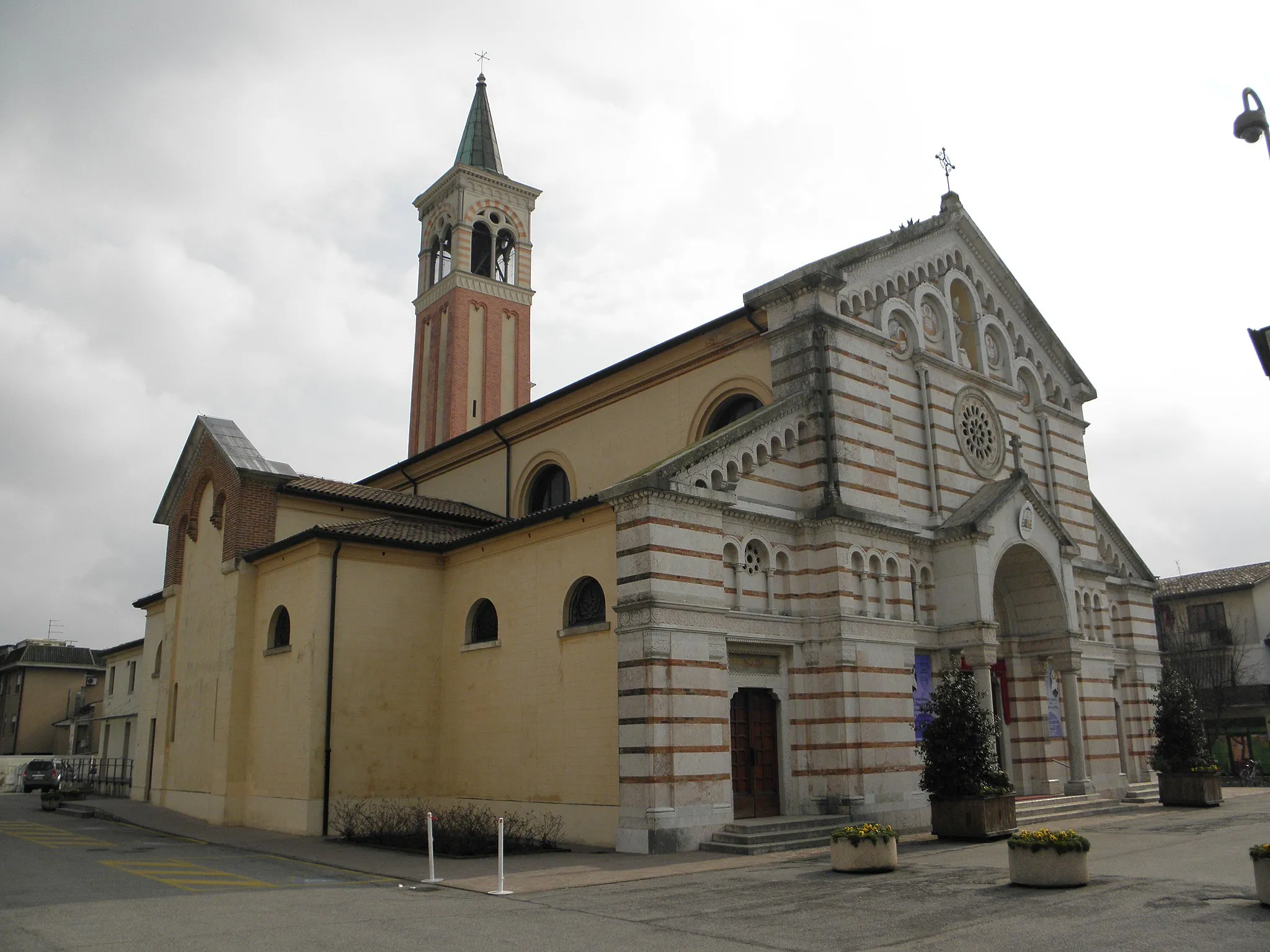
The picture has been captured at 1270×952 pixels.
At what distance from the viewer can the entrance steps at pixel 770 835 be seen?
17094 mm

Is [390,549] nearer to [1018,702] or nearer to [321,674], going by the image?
[321,674]

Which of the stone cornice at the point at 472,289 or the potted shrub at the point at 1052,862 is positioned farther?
the stone cornice at the point at 472,289

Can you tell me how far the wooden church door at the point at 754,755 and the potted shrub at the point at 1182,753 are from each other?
39.4ft

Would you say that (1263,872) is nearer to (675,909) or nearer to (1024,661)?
(675,909)

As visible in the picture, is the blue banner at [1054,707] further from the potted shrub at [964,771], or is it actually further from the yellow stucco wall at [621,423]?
the yellow stucco wall at [621,423]

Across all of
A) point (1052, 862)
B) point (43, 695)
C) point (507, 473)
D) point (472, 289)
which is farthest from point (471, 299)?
point (43, 695)

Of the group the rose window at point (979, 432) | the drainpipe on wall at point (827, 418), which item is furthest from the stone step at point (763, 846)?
the rose window at point (979, 432)

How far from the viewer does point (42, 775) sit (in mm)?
40156

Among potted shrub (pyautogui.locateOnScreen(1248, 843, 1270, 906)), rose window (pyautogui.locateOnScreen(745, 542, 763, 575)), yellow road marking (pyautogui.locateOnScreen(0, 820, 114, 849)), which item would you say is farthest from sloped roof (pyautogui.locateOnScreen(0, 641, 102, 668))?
potted shrub (pyautogui.locateOnScreen(1248, 843, 1270, 906))

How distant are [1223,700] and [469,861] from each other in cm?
4088

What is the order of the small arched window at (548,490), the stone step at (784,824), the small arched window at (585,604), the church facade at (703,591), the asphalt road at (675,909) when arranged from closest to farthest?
the asphalt road at (675,909) < the stone step at (784,824) < the church facade at (703,591) < the small arched window at (585,604) < the small arched window at (548,490)

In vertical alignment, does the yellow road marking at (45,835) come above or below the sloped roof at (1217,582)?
below

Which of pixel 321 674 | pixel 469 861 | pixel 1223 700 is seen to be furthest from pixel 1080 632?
pixel 1223 700

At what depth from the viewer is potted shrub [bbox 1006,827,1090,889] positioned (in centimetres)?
1262
